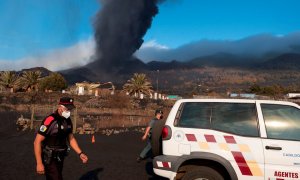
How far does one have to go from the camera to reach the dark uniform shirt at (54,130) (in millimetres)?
5250

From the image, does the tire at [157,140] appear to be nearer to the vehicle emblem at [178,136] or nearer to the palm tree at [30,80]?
the vehicle emblem at [178,136]

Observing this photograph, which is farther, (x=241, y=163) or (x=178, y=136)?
(x=178, y=136)

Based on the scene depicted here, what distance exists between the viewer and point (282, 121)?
5.65 m

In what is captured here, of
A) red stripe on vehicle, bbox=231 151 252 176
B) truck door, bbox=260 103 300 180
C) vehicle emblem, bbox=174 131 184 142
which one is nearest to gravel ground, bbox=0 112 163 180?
vehicle emblem, bbox=174 131 184 142

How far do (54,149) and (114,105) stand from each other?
64.4 meters

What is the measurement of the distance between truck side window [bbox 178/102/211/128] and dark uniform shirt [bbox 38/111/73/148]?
1978 millimetres

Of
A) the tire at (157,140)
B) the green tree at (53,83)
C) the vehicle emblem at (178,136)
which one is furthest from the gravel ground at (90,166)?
the green tree at (53,83)

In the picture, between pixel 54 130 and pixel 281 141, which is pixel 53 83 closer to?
pixel 54 130

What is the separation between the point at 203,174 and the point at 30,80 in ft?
313

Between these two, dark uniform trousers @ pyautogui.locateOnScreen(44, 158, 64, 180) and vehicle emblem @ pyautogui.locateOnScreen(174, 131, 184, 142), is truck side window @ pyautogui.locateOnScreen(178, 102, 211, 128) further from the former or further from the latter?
dark uniform trousers @ pyautogui.locateOnScreen(44, 158, 64, 180)

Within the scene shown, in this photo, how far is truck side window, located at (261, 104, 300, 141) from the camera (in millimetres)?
5555

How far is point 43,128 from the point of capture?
523 cm

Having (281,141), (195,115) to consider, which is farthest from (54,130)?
(281,141)

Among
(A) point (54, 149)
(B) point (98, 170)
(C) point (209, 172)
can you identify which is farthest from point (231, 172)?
(B) point (98, 170)
